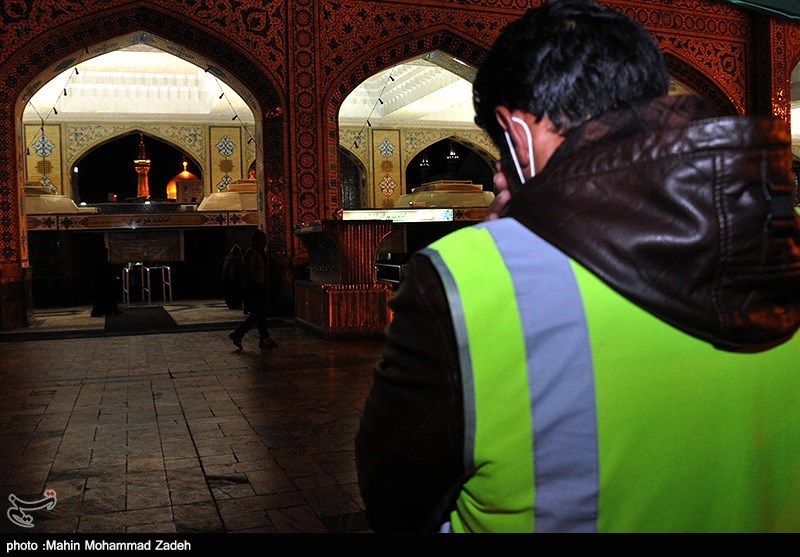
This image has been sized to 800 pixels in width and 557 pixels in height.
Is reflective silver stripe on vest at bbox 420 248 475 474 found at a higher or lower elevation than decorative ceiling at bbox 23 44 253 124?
lower

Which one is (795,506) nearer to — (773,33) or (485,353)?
(485,353)

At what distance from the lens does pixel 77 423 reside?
4156mm

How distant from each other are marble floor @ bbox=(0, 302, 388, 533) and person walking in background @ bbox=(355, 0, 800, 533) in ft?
6.03

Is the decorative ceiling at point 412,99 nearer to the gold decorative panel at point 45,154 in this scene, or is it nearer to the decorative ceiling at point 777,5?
the decorative ceiling at point 777,5

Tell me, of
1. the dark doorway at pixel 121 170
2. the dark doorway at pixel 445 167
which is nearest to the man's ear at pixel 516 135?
the dark doorway at pixel 121 170

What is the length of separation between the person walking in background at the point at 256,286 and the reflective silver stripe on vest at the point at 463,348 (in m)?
6.06

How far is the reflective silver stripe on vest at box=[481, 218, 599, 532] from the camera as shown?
0.79 meters

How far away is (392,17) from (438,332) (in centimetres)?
953

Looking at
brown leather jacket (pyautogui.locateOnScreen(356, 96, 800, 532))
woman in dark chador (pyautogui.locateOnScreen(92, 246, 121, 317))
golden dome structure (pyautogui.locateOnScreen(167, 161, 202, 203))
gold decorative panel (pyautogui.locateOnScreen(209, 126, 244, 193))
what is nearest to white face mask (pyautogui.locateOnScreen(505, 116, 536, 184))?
brown leather jacket (pyautogui.locateOnScreen(356, 96, 800, 532))

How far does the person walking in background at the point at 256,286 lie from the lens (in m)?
6.73

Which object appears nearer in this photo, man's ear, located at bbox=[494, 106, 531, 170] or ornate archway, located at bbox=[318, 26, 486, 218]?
man's ear, located at bbox=[494, 106, 531, 170]

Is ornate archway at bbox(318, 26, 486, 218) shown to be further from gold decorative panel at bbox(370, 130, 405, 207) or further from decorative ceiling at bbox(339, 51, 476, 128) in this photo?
gold decorative panel at bbox(370, 130, 405, 207)

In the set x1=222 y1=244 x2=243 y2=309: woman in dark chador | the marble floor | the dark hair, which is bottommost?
the marble floor

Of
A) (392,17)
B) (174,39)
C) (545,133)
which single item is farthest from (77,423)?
(392,17)
